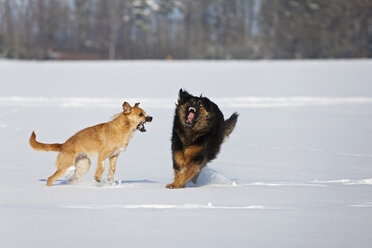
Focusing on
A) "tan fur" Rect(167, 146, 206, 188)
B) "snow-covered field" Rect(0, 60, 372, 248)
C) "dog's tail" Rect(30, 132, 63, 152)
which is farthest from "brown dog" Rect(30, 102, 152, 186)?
"tan fur" Rect(167, 146, 206, 188)

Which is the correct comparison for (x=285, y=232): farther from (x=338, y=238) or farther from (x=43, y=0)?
(x=43, y=0)

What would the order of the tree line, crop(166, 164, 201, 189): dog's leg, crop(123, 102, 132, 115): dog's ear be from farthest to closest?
1. the tree line
2. crop(123, 102, 132, 115): dog's ear
3. crop(166, 164, 201, 189): dog's leg

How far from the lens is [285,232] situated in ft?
16.9

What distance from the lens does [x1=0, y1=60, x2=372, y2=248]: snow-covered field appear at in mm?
5043

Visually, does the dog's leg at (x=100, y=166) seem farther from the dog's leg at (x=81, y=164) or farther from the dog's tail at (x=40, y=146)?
the dog's tail at (x=40, y=146)

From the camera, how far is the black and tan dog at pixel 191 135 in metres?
7.65

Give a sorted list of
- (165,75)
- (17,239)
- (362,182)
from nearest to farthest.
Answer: (17,239) → (362,182) → (165,75)

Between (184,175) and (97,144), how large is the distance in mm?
1251

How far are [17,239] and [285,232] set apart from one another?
2.37 meters

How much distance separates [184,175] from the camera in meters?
7.63

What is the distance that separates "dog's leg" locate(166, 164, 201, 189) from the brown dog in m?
0.83

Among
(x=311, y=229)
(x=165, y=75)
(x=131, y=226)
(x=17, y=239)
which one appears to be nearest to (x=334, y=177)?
(x=311, y=229)

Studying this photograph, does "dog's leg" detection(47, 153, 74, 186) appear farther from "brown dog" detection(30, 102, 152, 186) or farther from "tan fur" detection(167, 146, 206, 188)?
"tan fur" detection(167, 146, 206, 188)

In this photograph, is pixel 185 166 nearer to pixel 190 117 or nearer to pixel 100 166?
pixel 190 117
